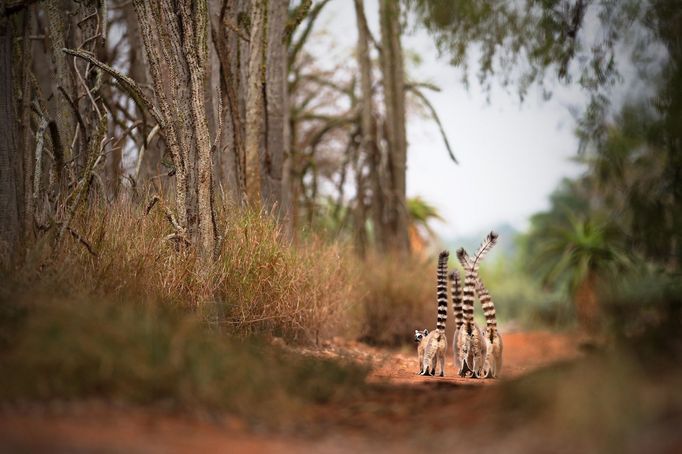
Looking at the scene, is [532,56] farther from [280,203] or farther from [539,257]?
[539,257]

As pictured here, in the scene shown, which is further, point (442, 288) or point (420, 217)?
point (420, 217)

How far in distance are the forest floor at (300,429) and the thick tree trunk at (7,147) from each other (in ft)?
9.33

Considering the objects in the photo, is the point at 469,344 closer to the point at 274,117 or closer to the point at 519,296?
the point at 274,117

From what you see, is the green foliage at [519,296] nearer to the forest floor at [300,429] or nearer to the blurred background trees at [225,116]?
the blurred background trees at [225,116]

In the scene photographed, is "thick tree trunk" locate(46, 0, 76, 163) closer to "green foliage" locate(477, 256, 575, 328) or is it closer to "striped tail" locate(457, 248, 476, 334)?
"striped tail" locate(457, 248, 476, 334)

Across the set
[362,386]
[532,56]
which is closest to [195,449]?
[362,386]

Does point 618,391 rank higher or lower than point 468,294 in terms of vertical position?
lower

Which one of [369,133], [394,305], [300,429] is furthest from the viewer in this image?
[369,133]

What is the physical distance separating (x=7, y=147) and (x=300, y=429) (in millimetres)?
3814

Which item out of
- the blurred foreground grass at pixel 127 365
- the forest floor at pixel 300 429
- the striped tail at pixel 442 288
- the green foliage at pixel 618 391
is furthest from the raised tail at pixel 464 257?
the blurred foreground grass at pixel 127 365

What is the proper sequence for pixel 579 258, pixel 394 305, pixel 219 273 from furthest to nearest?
pixel 579 258
pixel 394 305
pixel 219 273

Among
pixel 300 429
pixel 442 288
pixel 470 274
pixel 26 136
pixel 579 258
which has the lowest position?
pixel 300 429

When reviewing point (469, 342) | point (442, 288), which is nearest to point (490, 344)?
point (469, 342)

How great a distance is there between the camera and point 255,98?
10.7 metres
